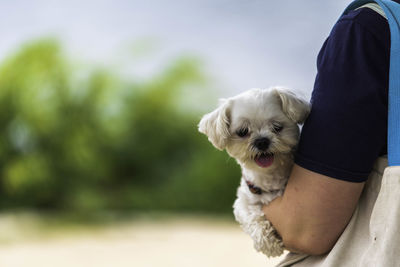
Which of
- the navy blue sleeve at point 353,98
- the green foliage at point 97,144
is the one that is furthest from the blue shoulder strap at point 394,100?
the green foliage at point 97,144

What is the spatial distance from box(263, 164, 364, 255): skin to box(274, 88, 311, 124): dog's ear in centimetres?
25

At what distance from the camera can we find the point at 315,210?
3.02ft

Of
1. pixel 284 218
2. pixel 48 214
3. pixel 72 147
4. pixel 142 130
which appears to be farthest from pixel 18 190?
pixel 284 218

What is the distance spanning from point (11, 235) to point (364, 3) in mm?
5531

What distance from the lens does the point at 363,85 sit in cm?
84

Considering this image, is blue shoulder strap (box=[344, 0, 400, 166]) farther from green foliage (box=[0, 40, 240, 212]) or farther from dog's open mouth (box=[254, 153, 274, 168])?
green foliage (box=[0, 40, 240, 212])

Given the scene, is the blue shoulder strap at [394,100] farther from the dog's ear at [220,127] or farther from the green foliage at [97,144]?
the green foliage at [97,144]

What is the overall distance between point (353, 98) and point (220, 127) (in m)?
0.52

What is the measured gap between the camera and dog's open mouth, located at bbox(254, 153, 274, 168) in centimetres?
123

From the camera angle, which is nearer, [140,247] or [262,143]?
[262,143]

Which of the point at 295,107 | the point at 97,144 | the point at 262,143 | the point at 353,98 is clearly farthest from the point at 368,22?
the point at 97,144

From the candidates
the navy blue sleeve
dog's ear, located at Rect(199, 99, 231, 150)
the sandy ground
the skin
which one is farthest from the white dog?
the sandy ground

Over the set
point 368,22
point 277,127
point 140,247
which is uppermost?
point 140,247

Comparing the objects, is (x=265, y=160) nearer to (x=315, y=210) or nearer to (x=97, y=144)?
(x=315, y=210)
